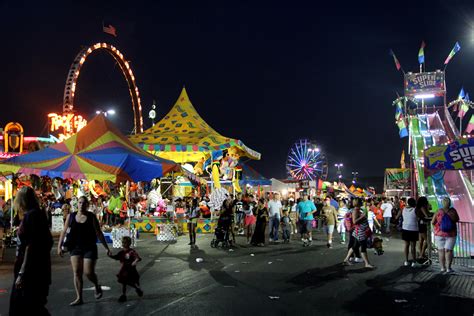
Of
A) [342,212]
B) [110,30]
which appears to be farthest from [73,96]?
[342,212]

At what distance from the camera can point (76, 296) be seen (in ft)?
23.6

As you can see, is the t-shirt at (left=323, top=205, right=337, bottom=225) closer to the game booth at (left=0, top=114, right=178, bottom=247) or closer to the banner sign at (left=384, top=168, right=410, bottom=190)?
the game booth at (left=0, top=114, right=178, bottom=247)

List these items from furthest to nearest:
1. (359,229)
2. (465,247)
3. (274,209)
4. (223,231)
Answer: (274,209) → (223,231) → (465,247) → (359,229)

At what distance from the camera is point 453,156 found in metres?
11.1

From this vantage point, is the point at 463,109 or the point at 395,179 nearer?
the point at 463,109

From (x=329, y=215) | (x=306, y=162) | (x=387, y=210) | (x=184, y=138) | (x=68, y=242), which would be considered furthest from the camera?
(x=306, y=162)

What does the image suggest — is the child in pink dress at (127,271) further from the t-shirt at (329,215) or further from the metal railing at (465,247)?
the t-shirt at (329,215)

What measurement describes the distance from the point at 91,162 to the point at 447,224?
892 cm

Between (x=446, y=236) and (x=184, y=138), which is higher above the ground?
(x=184, y=138)

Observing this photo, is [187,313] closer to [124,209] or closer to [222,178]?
[124,209]

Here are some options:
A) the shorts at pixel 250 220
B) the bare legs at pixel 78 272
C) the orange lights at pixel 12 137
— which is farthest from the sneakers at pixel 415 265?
the orange lights at pixel 12 137

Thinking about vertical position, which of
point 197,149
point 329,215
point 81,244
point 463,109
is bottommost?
point 81,244

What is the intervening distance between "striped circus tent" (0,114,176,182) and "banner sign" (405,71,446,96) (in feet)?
71.3

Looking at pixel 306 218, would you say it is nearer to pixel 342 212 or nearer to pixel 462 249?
pixel 342 212
